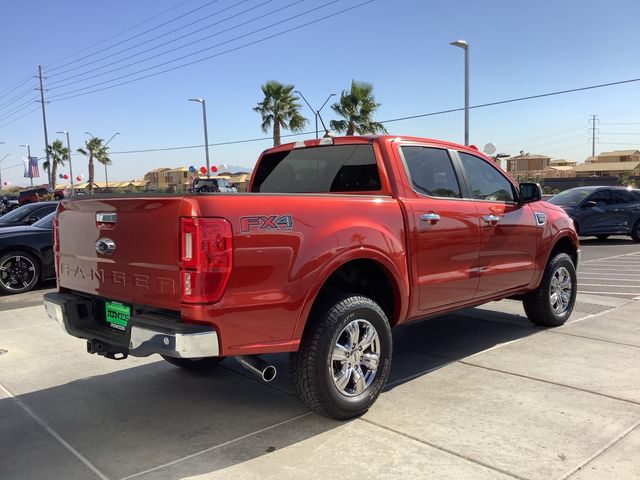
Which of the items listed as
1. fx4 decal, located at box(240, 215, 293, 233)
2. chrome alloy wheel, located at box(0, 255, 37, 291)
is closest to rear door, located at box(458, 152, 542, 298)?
fx4 decal, located at box(240, 215, 293, 233)

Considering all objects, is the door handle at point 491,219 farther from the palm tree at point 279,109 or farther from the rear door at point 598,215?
the palm tree at point 279,109

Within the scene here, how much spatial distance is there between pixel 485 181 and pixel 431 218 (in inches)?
48.7

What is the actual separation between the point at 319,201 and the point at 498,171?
104 inches

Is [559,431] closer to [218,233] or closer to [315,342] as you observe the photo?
[315,342]

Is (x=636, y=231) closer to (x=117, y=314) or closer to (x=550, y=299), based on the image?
(x=550, y=299)

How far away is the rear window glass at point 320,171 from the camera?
14.4ft

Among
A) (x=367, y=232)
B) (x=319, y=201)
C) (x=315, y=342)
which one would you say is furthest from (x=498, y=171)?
(x=315, y=342)

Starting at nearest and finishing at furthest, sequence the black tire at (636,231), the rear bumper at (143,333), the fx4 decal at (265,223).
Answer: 1. the rear bumper at (143,333)
2. the fx4 decal at (265,223)
3. the black tire at (636,231)

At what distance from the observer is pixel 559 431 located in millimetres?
3480

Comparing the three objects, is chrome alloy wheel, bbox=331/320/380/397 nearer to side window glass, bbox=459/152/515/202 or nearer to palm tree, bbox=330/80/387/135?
side window glass, bbox=459/152/515/202

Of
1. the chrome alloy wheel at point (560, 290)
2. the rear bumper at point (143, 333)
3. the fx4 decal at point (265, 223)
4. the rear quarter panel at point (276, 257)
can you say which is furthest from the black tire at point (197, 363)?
the chrome alloy wheel at point (560, 290)

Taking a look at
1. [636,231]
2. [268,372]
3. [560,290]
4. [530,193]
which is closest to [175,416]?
[268,372]

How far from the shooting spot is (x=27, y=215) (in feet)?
36.4

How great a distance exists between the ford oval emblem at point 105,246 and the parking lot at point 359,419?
1196 millimetres
